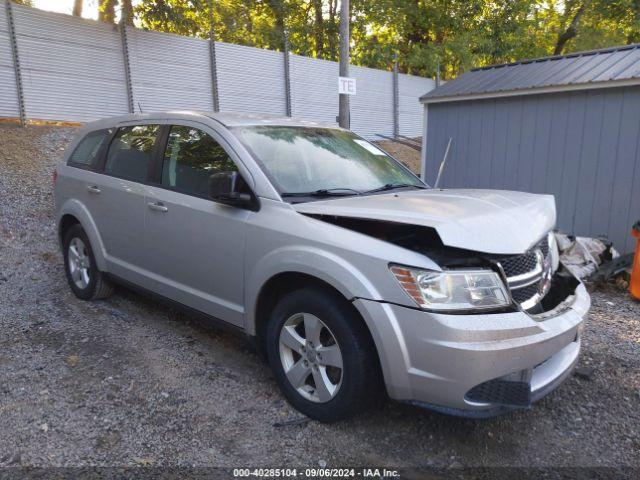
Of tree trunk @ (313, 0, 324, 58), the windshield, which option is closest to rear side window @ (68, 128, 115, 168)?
the windshield

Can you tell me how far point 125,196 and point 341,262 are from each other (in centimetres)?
232

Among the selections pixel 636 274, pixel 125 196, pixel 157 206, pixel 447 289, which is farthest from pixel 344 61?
pixel 447 289

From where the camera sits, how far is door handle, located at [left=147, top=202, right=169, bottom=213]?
3830 mm

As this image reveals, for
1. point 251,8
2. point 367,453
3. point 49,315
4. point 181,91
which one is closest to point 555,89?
point 367,453

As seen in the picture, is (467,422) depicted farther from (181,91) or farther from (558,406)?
(181,91)

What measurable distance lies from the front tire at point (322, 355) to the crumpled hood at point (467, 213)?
517 mm

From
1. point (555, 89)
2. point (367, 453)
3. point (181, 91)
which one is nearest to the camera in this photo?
point (367, 453)

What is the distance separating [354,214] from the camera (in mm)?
2795

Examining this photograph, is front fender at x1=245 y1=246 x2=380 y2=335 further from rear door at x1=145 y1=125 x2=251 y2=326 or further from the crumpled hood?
the crumpled hood

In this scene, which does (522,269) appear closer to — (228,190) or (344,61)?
(228,190)

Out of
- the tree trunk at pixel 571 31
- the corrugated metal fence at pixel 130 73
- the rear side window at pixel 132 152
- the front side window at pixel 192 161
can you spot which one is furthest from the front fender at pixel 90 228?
the tree trunk at pixel 571 31

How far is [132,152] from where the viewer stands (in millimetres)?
4355

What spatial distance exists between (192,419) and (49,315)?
2.40 meters

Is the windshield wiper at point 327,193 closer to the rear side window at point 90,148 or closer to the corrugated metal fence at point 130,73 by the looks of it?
the rear side window at point 90,148
